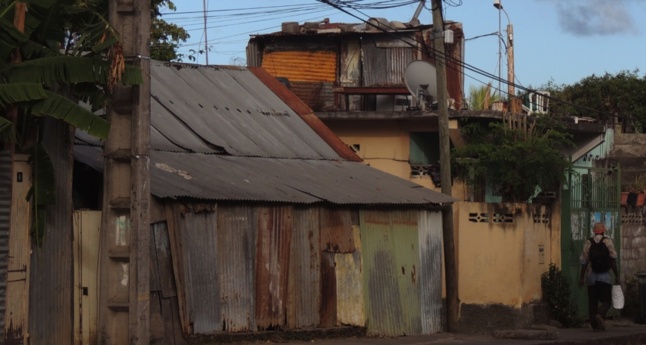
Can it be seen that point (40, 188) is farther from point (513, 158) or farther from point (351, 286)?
point (513, 158)

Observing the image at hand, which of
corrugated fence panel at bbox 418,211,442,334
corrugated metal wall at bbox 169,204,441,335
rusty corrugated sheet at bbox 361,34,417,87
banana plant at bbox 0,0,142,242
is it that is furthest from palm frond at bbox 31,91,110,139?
rusty corrugated sheet at bbox 361,34,417,87

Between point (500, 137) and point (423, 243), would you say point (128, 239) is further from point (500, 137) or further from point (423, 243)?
point (500, 137)

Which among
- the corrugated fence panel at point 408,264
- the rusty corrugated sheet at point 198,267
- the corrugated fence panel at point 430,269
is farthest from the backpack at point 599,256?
the rusty corrugated sheet at point 198,267

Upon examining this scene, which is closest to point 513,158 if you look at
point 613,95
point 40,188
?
point 40,188

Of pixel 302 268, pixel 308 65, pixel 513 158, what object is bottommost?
pixel 302 268

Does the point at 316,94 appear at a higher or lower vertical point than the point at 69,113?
higher

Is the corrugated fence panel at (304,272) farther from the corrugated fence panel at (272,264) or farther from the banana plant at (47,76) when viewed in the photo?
the banana plant at (47,76)

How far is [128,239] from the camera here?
12211mm

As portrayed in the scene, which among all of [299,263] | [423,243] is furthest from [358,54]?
[299,263]

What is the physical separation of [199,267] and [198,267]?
0.08 ft

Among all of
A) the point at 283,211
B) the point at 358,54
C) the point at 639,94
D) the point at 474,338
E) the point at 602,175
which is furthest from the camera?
the point at 639,94

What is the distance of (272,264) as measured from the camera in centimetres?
1522

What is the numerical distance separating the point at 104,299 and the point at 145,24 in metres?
3.11

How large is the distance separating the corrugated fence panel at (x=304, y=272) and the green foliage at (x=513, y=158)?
5402 mm
